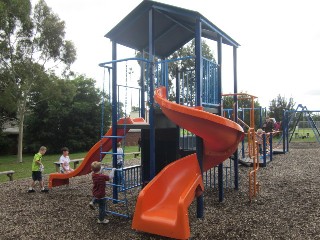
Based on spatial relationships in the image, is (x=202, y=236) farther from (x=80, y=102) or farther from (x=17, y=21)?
(x=80, y=102)

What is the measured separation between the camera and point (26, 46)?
20172 mm

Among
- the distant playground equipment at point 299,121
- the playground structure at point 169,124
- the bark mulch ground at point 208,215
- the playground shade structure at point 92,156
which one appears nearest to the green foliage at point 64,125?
the distant playground equipment at point 299,121

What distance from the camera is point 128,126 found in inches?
260

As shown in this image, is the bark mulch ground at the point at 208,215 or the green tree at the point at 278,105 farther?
the green tree at the point at 278,105

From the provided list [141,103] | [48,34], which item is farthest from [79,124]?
[141,103]

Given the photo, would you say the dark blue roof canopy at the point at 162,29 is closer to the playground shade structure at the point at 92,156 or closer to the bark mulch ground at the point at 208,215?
the playground shade structure at the point at 92,156

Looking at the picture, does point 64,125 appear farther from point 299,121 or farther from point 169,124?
point 169,124

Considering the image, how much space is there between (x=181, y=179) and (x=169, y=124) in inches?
73.0

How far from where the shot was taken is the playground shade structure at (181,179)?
4.70 m

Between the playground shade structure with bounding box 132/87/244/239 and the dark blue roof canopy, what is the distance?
1749 millimetres

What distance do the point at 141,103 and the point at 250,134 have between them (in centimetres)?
287

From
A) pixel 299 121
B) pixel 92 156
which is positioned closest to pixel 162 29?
pixel 92 156

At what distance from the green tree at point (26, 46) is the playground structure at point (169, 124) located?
13.4m

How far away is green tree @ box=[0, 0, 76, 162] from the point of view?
19.2 metres
